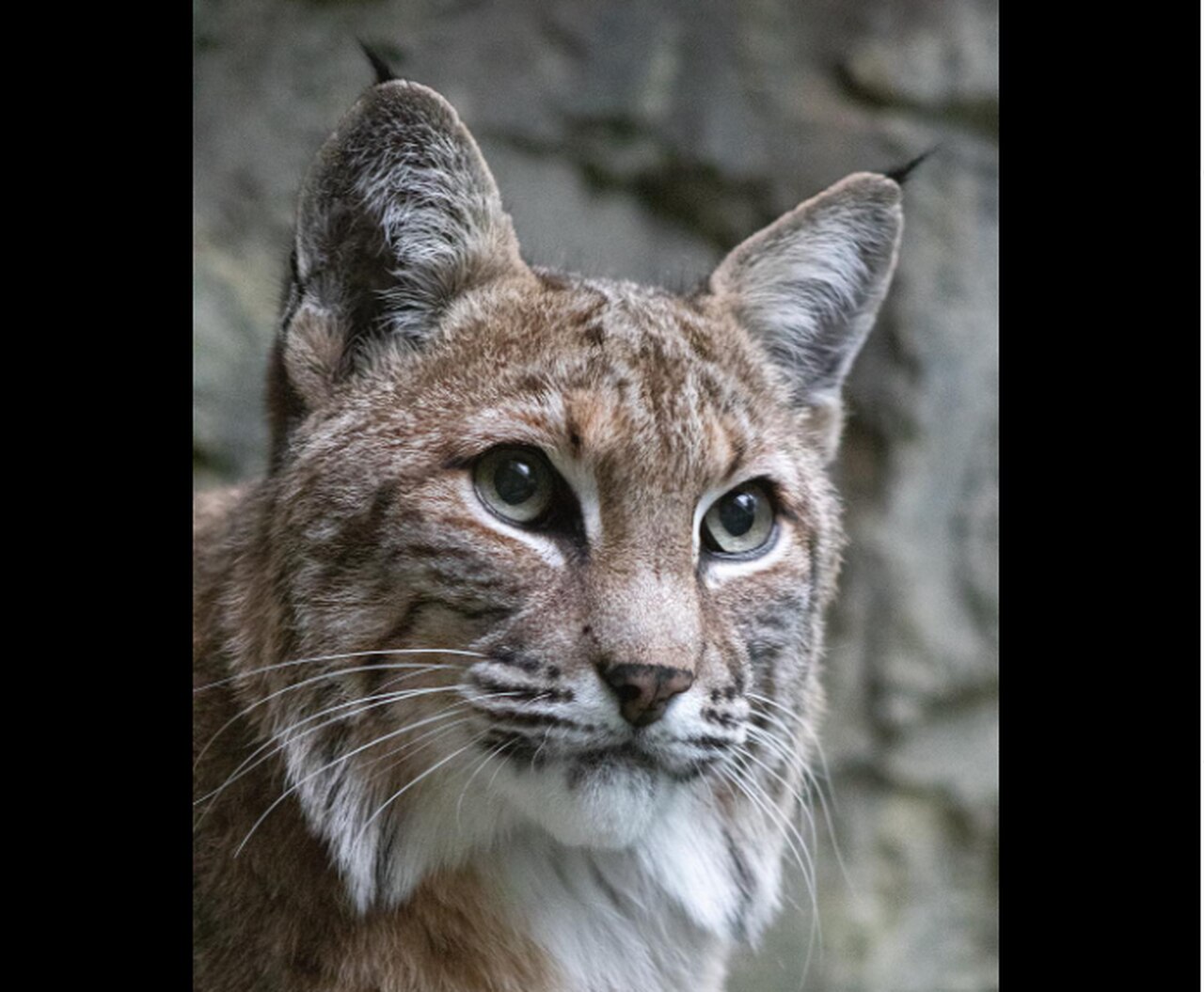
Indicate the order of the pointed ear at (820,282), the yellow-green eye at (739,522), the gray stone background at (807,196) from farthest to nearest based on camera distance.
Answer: the gray stone background at (807,196), the pointed ear at (820,282), the yellow-green eye at (739,522)

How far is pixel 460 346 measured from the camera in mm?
2496

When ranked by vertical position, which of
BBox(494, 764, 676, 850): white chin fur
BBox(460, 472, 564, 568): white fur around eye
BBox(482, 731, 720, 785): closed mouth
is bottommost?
BBox(494, 764, 676, 850): white chin fur

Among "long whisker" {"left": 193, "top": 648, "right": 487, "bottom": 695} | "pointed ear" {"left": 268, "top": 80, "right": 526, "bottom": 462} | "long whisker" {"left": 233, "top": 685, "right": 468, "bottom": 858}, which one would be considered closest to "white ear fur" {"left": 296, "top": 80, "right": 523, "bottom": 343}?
"pointed ear" {"left": 268, "top": 80, "right": 526, "bottom": 462}

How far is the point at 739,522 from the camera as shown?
8.23 feet

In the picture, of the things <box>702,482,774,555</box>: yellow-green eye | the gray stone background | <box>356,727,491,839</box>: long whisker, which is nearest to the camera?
<box>356,727,491,839</box>: long whisker

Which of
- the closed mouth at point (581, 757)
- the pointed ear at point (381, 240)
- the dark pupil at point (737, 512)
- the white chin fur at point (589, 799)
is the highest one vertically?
the pointed ear at point (381, 240)

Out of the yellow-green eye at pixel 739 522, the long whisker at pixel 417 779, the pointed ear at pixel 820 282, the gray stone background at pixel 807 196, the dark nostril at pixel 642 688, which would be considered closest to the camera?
the dark nostril at pixel 642 688

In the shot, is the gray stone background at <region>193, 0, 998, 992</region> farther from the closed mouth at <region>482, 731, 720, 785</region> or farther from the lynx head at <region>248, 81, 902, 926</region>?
the closed mouth at <region>482, 731, 720, 785</region>

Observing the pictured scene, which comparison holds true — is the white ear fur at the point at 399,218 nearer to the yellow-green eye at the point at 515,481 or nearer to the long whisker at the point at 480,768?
the yellow-green eye at the point at 515,481

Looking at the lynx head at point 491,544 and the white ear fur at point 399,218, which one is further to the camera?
→ the white ear fur at point 399,218

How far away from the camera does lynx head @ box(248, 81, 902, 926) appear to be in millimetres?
2188

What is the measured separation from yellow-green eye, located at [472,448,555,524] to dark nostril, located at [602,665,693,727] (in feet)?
1.11

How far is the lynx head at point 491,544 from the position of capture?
86.1 inches

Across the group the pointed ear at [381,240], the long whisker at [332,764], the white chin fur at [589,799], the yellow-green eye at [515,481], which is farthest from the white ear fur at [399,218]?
the white chin fur at [589,799]
